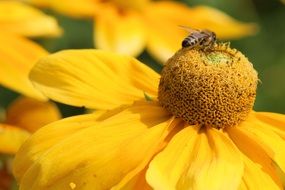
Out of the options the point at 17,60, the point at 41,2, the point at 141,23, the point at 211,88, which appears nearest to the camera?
the point at 211,88

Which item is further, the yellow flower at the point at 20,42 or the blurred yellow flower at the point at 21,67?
the yellow flower at the point at 20,42

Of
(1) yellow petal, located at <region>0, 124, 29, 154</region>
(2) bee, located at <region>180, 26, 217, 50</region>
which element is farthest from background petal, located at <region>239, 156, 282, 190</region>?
(1) yellow petal, located at <region>0, 124, 29, 154</region>

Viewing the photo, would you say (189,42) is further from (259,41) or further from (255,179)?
(259,41)

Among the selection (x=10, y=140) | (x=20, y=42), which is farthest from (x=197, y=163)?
(x=20, y=42)

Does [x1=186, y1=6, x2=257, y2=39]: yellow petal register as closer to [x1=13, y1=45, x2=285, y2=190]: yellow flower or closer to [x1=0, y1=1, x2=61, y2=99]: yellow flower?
[x1=0, y1=1, x2=61, y2=99]: yellow flower

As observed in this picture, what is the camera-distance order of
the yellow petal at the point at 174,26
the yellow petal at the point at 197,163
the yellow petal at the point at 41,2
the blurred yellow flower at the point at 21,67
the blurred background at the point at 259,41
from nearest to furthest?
the yellow petal at the point at 197,163
the blurred yellow flower at the point at 21,67
the yellow petal at the point at 41,2
the yellow petal at the point at 174,26
the blurred background at the point at 259,41

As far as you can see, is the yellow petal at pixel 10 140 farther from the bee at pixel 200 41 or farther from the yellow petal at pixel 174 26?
the yellow petal at pixel 174 26

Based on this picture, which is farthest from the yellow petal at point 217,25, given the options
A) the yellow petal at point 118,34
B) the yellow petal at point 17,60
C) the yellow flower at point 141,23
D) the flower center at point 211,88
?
the flower center at point 211,88
